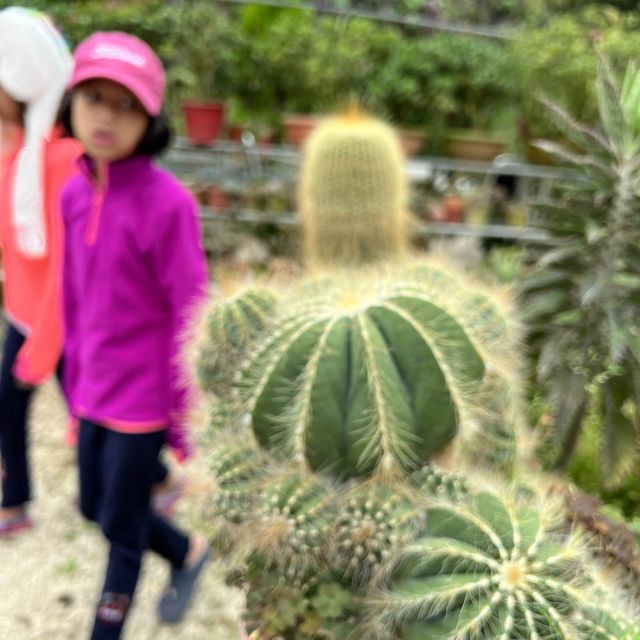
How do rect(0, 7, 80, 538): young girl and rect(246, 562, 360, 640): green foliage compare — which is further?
rect(0, 7, 80, 538): young girl

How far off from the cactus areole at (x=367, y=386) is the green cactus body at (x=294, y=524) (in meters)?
0.07

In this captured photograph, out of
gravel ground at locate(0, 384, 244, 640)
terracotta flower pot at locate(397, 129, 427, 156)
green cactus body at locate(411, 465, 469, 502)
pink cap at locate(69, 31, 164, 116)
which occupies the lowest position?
gravel ground at locate(0, 384, 244, 640)

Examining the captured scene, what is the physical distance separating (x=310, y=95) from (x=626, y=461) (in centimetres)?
356

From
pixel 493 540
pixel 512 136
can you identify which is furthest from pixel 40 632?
pixel 512 136

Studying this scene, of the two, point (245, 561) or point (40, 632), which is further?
point (40, 632)

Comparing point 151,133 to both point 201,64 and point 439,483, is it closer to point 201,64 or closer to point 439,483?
point 439,483

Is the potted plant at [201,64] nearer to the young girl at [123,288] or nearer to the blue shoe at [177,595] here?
the young girl at [123,288]

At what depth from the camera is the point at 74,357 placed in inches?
69.6

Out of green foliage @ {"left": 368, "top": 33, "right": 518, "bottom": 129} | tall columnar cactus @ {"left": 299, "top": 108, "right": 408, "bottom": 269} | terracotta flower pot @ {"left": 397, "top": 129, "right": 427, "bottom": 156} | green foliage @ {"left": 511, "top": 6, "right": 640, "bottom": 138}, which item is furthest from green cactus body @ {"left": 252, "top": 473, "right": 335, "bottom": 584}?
green foliage @ {"left": 368, "top": 33, "right": 518, "bottom": 129}

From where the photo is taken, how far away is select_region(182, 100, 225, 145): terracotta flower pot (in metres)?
4.29

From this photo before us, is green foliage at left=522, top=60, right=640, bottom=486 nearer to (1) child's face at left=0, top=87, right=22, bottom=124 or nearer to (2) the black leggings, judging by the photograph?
(2) the black leggings

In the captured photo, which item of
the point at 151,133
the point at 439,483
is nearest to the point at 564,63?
the point at 151,133

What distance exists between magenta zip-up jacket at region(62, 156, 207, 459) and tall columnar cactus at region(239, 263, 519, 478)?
0.35 metres

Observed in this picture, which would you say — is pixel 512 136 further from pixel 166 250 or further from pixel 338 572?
pixel 338 572
